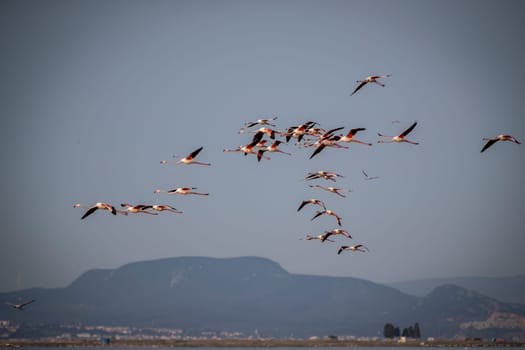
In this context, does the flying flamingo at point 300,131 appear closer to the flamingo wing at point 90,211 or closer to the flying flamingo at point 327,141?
the flying flamingo at point 327,141

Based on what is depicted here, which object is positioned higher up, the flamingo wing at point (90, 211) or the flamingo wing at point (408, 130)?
the flamingo wing at point (408, 130)

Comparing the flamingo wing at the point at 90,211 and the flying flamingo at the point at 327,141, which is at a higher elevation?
the flying flamingo at the point at 327,141

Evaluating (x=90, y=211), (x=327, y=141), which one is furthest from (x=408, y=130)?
(x=90, y=211)

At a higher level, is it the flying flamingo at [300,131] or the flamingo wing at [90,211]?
the flying flamingo at [300,131]

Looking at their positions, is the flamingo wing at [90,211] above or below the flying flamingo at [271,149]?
below

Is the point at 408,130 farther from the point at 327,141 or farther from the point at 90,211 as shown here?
the point at 90,211

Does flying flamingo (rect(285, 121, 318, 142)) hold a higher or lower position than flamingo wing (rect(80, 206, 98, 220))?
higher

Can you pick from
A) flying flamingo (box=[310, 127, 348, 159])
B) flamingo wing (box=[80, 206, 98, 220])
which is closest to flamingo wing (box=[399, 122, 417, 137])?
flying flamingo (box=[310, 127, 348, 159])

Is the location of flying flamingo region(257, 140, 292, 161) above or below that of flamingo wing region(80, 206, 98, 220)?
above

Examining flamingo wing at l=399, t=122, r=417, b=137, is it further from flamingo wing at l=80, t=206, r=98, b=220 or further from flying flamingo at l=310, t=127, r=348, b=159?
flamingo wing at l=80, t=206, r=98, b=220

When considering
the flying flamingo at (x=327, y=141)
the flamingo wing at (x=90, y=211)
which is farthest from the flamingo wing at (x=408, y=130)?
the flamingo wing at (x=90, y=211)

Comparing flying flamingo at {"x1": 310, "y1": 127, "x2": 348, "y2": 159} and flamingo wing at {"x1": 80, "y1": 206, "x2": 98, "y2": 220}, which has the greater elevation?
flying flamingo at {"x1": 310, "y1": 127, "x2": 348, "y2": 159}

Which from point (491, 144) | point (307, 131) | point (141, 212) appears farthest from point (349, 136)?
point (141, 212)

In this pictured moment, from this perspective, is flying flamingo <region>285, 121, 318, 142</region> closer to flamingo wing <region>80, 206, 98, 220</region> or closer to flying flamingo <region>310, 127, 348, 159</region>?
flying flamingo <region>310, 127, 348, 159</region>
